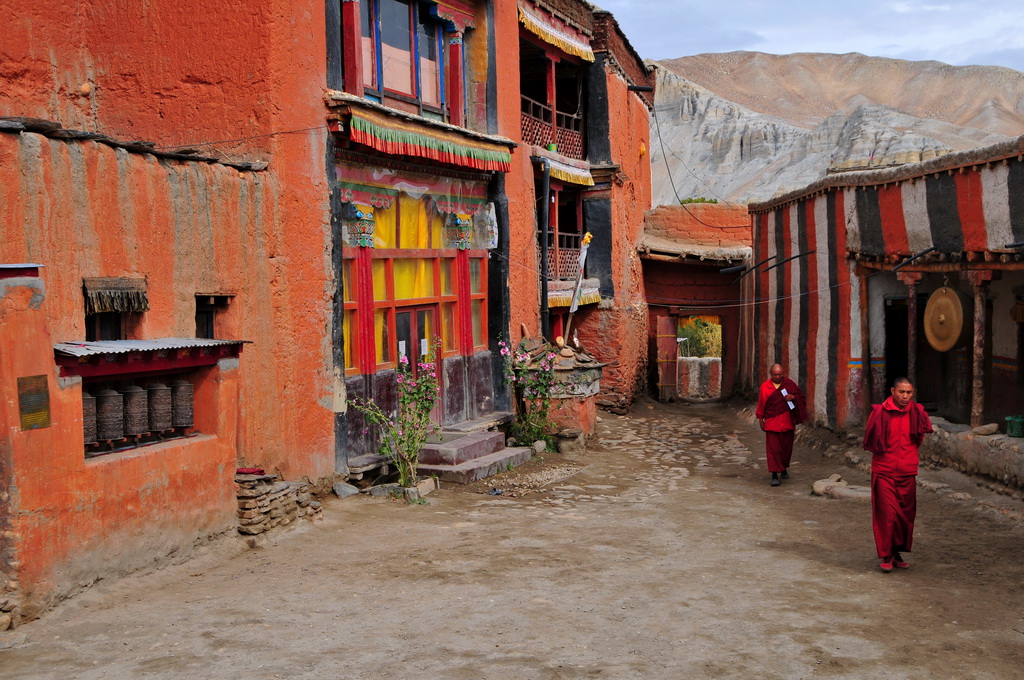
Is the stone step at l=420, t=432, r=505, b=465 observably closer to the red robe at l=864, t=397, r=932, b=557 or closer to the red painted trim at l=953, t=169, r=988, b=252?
the red robe at l=864, t=397, r=932, b=557

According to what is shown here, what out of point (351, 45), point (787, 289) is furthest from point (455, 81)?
point (787, 289)

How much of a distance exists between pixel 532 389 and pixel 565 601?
649cm

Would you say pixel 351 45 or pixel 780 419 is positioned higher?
pixel 351 45

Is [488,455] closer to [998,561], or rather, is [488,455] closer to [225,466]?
[225,466]

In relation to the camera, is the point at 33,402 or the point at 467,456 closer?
the point at 33,402

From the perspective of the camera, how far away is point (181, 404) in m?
6.93

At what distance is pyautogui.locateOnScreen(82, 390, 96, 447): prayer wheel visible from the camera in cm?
610

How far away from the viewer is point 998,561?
23.6 feet

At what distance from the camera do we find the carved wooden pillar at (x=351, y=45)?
959 cm

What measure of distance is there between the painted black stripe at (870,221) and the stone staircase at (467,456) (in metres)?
5.09

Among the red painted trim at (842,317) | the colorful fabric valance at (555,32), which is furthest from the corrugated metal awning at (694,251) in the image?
the red painted trim at (842,317)

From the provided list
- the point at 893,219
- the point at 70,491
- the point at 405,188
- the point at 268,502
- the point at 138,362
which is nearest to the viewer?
the point at 70,491

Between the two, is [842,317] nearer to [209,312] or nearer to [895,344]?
[895,344]

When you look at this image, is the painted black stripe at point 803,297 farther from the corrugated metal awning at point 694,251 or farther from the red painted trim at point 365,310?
the red painted trim at point 365,310
